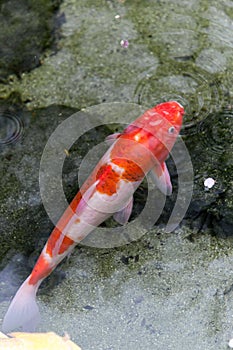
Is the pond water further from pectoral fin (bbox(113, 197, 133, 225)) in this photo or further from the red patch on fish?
the red patch on fish

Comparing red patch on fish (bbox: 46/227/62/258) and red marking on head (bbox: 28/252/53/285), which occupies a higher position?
red patch on fish (bbox: 46/227/62/258)

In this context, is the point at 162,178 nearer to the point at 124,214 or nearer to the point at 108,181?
the point at 124,214

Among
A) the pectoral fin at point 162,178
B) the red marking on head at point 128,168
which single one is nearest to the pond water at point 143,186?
the pectoral fin at point 162,178

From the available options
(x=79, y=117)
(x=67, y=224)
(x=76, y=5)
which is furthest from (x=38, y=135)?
(x=76, y=5)

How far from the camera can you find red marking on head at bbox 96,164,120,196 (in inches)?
133

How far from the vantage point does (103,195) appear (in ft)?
11.2

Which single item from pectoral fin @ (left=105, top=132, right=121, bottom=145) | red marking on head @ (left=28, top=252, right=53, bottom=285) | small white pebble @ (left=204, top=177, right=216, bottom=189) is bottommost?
red marking on head @ (left=28, top=252, right=53, bottom=285)

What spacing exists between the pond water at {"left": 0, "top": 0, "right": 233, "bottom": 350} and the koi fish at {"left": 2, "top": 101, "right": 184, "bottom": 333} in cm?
15

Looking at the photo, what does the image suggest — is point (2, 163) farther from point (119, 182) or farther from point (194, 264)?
point (194, 264)

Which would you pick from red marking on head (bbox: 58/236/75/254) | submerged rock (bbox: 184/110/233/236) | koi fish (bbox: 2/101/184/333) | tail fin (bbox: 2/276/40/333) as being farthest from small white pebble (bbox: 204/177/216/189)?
tail fin (bbox: 2/276/40/333)

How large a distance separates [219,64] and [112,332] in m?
2.17

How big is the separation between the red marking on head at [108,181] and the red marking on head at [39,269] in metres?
0.54

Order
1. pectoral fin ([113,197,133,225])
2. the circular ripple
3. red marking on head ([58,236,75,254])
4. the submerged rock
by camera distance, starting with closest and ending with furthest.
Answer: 1. red marking on head ([58,236,75,254])
2. pectoral fin ([113,197,133,225])
3. the submerged rock
4. the circular ripple

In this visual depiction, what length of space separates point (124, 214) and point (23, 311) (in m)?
0.85
